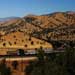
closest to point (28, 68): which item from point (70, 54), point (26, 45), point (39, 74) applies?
point (70, 54)

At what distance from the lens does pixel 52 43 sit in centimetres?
9794

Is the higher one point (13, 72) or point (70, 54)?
point (70, 54)

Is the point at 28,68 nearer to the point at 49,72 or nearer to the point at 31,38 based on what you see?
the point at 49,72

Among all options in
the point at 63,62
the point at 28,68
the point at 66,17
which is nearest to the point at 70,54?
the point at 63,62

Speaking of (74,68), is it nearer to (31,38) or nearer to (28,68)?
(28,68)

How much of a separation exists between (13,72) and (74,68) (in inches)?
602

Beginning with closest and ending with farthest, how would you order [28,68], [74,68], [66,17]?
[74,68], [28,68], [66,17]

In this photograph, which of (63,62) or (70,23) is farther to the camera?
(70,23)

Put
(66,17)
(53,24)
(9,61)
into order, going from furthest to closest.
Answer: (66,17) → (53,24) → (9,61)

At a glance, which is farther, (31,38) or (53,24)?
(53,24)

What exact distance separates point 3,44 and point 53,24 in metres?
81.0

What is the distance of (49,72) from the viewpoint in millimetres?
39562

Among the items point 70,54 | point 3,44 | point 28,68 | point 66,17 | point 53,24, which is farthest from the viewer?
point 66,17

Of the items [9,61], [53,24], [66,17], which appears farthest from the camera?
[66,17]
